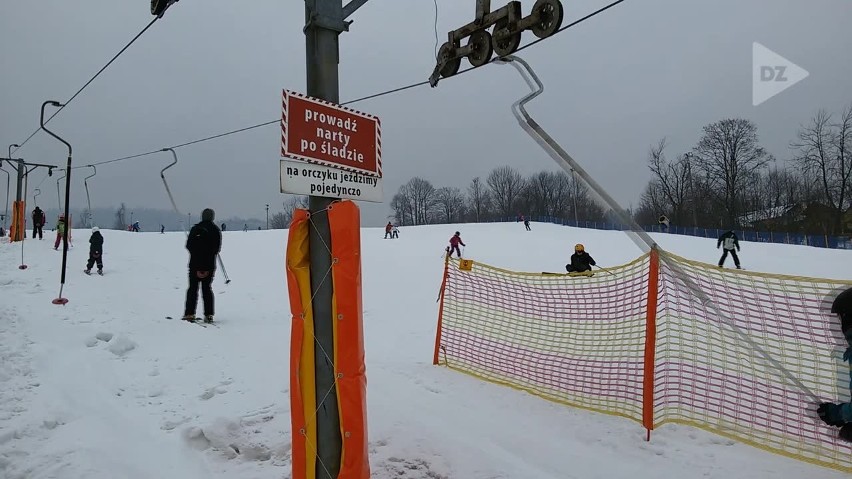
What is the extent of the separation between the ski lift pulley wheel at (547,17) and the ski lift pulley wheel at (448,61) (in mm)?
1309

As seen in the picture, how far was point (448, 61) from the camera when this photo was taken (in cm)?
593

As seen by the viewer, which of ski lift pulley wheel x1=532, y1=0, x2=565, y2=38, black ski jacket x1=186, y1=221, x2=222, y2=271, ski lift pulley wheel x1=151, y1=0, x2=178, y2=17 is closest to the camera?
ski lift pulley wheel x1=532, y1=0, x2=565, y2=38

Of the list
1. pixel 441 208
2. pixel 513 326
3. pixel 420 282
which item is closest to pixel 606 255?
pixel 420 282

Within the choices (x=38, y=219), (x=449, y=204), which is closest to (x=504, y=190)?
(x=449, y=204)

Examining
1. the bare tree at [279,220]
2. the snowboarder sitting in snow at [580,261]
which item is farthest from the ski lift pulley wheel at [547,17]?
the bare tree at [279,220]

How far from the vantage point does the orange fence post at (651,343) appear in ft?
13.2

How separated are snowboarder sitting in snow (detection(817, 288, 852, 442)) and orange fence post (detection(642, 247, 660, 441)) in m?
1.16

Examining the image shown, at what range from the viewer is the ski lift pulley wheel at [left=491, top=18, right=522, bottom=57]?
4.95 m

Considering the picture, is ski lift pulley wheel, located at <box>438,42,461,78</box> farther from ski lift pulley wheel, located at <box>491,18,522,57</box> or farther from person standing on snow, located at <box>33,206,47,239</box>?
person standing on snow, located at <box>33,206,47,239</box>

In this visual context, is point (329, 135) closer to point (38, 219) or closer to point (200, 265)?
point (200, 265)

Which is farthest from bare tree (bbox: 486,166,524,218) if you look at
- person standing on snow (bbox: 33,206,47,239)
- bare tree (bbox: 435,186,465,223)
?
person standing on snow (bbox: 33,206,47,239)

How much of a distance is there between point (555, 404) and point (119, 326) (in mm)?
6454

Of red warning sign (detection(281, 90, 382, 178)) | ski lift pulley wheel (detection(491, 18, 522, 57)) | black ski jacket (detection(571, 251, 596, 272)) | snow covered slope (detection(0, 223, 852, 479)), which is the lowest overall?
snow covered slope (detection(0, 223, 852, 479))

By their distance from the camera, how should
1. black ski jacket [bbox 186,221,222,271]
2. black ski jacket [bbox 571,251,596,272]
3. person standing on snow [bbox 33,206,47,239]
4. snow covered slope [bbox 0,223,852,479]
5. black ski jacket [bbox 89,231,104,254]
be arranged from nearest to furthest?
1. snow covered slope [bbox 0,223,852,479]
2. black ski jacket [bbox 186,221,222,271]
3. black ski jacket [bbox 571,251,596,272]
4. black ski jacket [bbox 89,231,104,254]
5. person standing on snow [bbox 33,206,47,239]
